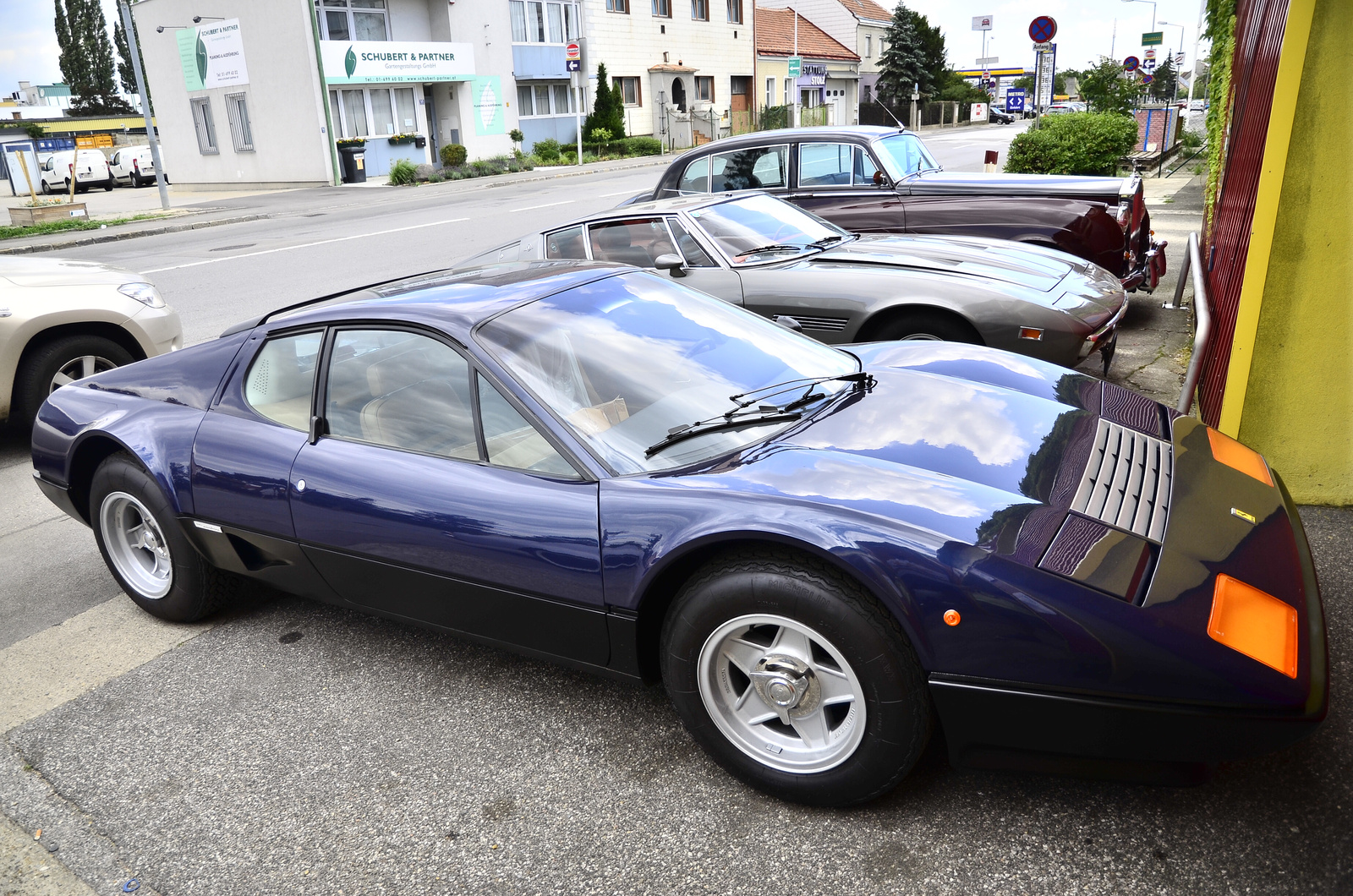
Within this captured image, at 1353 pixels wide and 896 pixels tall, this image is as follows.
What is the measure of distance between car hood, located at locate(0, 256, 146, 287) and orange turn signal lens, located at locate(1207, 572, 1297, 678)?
22.4 feet

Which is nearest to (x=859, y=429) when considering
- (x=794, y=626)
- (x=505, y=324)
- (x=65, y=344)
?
(x=794, y=626)

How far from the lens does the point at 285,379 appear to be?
337 centimetres

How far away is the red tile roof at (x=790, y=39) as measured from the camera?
51844 millimetres

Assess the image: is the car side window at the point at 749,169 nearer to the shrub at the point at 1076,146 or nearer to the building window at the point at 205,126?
the shrub at the point at 1076,146

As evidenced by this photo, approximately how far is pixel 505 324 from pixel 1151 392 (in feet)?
14.7

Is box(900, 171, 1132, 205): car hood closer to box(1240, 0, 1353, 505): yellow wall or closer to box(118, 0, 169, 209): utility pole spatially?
box(1240, 0, 1353, 505): yellow wall

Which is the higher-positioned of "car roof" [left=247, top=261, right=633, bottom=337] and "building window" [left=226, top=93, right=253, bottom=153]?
"building window" [left=226, top=93, right=253, bottom=153]

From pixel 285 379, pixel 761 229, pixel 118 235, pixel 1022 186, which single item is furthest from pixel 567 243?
pixel 118 235

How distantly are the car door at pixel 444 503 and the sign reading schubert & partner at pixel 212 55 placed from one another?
32.4 meters

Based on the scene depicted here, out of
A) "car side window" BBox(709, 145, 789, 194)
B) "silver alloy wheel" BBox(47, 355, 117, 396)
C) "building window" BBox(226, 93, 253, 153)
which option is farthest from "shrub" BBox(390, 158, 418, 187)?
"silver alloy wheel" BBox(47, 355, 117, 396)

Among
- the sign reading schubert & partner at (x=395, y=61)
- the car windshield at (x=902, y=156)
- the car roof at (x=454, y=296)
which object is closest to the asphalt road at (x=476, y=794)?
the car roof at (x=454, y=296)

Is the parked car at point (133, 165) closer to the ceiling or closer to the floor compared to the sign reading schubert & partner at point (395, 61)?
closer to the floor

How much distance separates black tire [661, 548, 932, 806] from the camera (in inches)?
86.8

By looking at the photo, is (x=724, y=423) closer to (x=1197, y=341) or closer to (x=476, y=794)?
(x=476, y=794)
